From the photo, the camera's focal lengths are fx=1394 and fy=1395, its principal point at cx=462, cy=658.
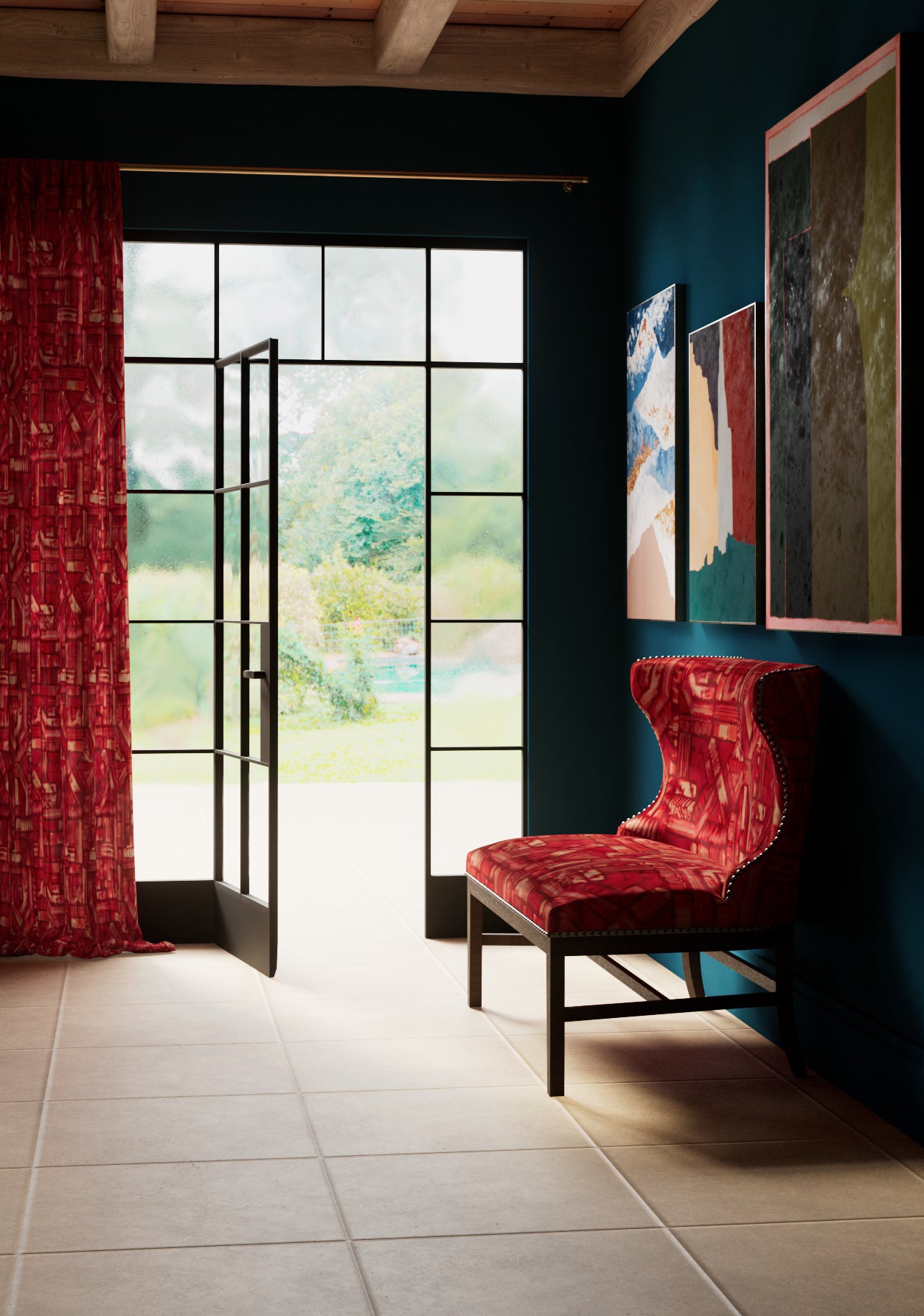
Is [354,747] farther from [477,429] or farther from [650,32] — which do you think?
[650,32]

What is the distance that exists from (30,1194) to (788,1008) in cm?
185

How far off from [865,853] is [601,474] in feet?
7.26

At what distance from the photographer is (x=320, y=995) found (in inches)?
168

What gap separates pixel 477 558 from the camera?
514cm

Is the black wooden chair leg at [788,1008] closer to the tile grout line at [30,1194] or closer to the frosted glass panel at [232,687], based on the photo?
the tile grout line at [30,1194]

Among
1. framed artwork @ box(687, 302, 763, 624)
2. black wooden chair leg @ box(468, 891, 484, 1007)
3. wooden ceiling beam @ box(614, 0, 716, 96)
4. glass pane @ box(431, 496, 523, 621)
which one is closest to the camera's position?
framed artwork @ box(687, 302, 763, 624)

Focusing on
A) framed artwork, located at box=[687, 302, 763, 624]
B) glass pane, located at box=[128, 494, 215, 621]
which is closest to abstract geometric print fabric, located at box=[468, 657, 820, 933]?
framed artwork, located at box=[687, 302, 763, 624]

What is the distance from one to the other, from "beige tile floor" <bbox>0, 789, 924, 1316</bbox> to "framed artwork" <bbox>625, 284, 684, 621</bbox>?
133 centimetres

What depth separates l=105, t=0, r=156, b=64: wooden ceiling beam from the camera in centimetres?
430

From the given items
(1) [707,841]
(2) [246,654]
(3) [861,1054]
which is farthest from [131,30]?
(3) [861,1054]

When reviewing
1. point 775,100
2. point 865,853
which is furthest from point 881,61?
point 865,853

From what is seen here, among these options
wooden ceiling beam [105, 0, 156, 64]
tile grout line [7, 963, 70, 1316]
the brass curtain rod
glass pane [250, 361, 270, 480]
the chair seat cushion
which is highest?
wooden ceiling beam [105, 0, 156, 64]

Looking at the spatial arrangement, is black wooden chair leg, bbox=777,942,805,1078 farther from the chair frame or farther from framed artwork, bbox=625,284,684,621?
framed artwork, bbox=625,284,684,621

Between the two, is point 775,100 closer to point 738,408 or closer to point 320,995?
point 738,408
